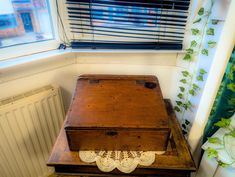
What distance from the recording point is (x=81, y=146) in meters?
0.75

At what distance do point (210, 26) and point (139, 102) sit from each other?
459mm

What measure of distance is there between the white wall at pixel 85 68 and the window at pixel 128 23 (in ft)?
0.21

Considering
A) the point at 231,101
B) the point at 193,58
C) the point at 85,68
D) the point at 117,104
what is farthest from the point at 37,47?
the point at 231,101

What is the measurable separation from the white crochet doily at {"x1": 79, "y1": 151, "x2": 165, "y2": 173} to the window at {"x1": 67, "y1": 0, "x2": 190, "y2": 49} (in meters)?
0.58

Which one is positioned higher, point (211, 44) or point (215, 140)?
point (211, 44)

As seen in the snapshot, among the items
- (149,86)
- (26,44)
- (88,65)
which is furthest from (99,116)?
(26,44)

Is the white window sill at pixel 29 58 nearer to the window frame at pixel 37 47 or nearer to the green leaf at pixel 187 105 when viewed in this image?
the window frame at pixel 37 47

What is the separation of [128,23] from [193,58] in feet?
1.33

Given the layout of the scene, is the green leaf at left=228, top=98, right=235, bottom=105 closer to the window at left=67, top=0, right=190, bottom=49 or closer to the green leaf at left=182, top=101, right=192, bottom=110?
the green leaf at left=182, top=101, right=192, bottom=110

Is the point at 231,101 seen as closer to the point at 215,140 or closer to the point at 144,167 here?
the point at 215,140

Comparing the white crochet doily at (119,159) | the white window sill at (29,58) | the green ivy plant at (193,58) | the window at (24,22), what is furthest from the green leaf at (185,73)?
the window at (24,22)

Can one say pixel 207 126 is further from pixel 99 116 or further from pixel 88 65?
pixel 88 65

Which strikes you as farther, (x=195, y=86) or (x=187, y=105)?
(x=187, y=105)

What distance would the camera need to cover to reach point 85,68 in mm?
1115
